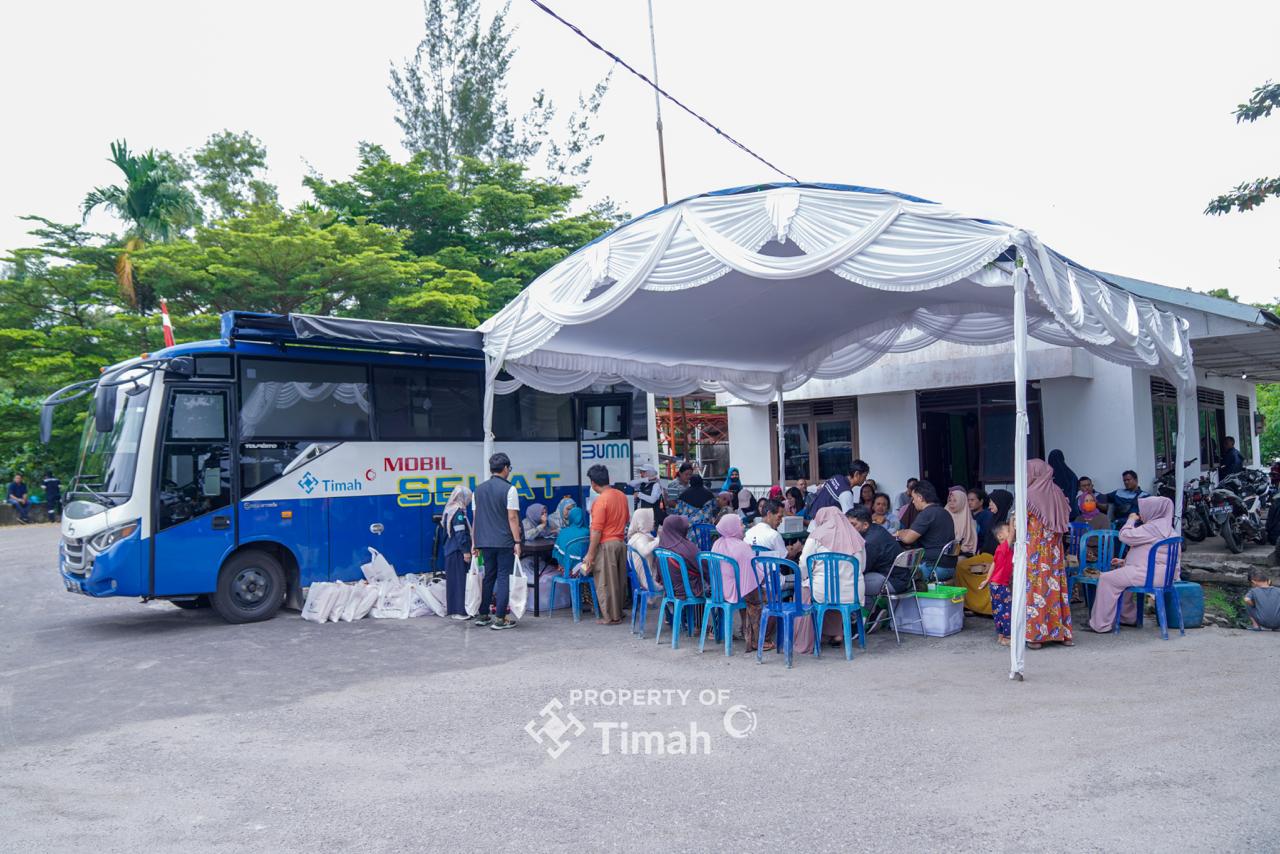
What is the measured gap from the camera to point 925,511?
843cm

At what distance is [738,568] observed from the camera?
7.27m

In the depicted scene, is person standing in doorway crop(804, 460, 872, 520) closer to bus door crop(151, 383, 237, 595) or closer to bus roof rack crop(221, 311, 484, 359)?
bus roof rack crop(221, 311, 484, 359)

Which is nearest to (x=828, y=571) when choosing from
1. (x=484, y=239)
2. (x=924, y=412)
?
(x=924, y=412)

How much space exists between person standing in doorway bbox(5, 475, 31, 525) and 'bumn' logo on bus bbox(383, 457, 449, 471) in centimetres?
1997

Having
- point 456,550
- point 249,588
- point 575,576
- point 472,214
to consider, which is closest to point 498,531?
point 456,550

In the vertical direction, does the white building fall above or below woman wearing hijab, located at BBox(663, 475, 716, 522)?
above

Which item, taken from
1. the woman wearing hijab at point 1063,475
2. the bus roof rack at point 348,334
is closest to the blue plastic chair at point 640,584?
the bus roof rack at point 348,334

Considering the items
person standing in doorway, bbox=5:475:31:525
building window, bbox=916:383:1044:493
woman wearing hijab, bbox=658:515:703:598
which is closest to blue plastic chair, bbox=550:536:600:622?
woman wearing hijab, bbox=658:515:703:598

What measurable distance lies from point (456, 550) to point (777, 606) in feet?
12.0

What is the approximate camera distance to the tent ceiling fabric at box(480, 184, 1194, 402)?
6.89 meters

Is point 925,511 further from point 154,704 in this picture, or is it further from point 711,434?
point 711,434

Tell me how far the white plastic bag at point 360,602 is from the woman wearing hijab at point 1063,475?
8.89m

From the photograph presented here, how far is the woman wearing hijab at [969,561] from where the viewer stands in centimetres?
853

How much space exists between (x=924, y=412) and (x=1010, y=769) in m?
11.0
